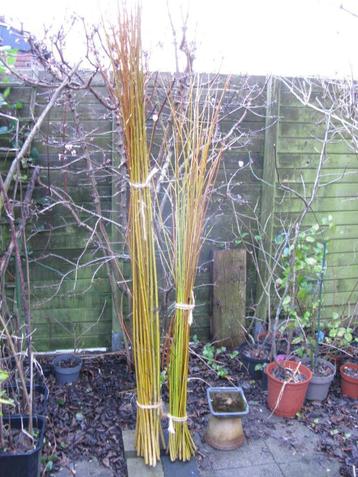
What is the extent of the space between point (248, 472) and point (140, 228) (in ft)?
4.17

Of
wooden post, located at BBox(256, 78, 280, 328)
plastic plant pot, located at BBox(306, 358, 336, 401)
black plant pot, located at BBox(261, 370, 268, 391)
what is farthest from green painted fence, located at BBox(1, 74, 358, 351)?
plastic plant pot, located at BBox(306, 358, 336, 401)

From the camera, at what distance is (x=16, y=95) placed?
2834 mm

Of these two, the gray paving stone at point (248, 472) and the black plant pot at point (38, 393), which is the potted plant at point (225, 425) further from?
the black plant pot at point (38, 393)

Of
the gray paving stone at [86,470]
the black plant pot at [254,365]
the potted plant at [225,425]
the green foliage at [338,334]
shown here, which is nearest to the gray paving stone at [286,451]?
the potted plant at [225,425]

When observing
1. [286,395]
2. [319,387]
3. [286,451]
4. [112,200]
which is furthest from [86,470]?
[112,200]

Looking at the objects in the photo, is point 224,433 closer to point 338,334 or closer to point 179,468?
point 179,468

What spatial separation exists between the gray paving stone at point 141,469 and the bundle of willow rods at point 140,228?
1.2 inches

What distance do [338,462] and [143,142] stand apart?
5.86 feet

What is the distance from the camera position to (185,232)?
201 centimetres

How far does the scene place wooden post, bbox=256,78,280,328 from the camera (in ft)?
10.5

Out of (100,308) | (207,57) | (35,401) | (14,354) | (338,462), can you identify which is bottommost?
(338,462)

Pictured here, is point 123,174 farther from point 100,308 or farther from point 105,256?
point 100,308

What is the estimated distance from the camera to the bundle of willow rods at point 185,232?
1.93 m

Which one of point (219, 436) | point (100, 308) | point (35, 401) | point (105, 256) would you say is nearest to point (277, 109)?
point (105, 256)
